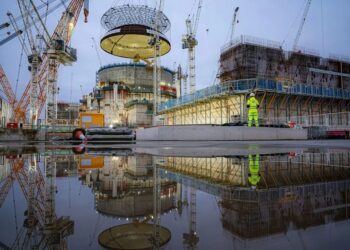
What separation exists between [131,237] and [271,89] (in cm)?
2479

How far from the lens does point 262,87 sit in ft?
75.8

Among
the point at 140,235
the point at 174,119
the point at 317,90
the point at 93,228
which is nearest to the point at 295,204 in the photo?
the point at 140,235

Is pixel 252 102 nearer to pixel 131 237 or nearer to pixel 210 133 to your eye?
pixel 210 133

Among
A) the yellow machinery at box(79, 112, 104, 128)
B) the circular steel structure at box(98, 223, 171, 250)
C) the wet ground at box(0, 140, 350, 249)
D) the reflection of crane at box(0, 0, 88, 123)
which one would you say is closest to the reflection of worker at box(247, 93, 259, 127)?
the yellow machinery at box(79, 112, 104, 128)

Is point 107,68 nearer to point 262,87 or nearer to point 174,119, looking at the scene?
point 174,119

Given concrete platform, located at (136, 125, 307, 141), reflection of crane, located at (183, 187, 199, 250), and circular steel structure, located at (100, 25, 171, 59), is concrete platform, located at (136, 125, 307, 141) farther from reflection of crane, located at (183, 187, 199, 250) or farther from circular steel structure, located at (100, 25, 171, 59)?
circular steel structure, located at (100, 25, 171, 59)

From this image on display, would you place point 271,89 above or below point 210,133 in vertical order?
above

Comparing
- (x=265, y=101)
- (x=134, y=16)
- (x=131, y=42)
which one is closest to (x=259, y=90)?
(x=265, y=101)

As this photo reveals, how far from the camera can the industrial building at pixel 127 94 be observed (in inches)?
1761

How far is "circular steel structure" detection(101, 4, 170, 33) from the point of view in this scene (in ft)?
146

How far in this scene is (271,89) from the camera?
77.9 ft

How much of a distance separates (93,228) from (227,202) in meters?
0.85

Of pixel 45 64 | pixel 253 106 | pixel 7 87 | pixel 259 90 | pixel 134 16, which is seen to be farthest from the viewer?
pixel 7 87

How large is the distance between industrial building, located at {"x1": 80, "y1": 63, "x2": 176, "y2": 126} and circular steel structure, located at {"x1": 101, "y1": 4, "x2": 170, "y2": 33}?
399 inches
